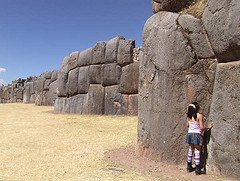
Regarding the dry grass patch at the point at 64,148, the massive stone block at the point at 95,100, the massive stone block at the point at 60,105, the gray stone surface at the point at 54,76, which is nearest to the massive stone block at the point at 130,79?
the massive stone block at the point at 95,100

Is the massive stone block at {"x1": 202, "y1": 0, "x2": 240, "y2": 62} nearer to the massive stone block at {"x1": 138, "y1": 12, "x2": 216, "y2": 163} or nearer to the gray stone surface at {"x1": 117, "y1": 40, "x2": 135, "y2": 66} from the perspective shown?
the massive stone block at {"x1": 138, "y1": 12, "x2": 216, "y2": 163}

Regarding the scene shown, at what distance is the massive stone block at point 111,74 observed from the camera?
1838 centimetres

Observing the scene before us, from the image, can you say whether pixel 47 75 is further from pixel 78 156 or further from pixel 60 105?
pixel 78 156

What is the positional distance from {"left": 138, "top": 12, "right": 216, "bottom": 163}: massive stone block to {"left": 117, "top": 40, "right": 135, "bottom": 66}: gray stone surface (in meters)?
9.30

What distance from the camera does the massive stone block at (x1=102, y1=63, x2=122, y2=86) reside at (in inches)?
723

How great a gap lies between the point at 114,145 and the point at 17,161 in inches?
124

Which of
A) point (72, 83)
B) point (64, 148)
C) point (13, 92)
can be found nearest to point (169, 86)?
point (64, 148)

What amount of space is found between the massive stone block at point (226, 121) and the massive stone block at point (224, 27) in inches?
10.1

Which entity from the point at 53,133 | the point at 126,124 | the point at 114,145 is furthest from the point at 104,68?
the point at 114,145

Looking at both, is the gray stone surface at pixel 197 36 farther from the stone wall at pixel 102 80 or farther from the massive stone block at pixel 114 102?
the massive stone block at pixel 114 102

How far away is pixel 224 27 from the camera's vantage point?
21.9ft

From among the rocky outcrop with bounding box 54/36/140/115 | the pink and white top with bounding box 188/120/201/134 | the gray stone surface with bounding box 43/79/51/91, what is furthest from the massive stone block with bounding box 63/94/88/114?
the pink and white top with bounding box 188/120/201/134

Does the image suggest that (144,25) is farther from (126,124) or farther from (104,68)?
(104,68)

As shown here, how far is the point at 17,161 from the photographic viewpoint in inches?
329
